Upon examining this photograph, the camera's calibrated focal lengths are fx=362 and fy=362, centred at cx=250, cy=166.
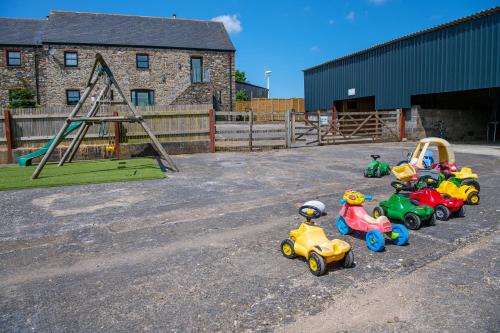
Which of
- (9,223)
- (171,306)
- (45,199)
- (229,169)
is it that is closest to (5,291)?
(171,306)

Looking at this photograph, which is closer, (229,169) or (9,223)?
(9,223)

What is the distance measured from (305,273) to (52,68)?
103 ft

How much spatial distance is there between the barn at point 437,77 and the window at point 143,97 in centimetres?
1555

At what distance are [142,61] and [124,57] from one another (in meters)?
1.48

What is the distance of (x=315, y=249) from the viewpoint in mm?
3980

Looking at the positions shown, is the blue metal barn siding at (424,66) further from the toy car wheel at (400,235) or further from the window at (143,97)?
the toy car wheel at (400,235)

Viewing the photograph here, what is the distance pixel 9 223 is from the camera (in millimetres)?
6133

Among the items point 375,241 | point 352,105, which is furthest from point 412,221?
point 352,105

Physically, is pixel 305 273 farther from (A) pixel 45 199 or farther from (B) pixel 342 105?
(B) pixel 342 105

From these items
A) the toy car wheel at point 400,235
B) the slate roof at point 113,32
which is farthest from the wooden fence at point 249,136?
the slate roof at point 113,32

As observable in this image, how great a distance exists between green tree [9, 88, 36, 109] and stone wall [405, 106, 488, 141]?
28.1 m

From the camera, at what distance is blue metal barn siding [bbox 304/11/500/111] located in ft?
59.6

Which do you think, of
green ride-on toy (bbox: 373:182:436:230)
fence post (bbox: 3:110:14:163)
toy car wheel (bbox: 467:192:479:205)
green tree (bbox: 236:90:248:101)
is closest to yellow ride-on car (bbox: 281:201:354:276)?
green ride-on toy (bbox: 373:182:436:230)

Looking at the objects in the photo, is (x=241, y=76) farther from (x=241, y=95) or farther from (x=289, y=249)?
(x=289, y=249)
